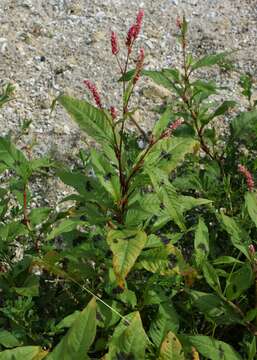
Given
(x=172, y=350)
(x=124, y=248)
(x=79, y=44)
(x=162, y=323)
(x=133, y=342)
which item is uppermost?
(x=79, y=44)

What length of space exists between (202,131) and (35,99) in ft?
4.81

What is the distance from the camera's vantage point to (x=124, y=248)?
2635mm

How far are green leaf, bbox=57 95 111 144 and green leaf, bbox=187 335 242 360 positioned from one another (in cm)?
107

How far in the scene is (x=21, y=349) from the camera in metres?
2.23

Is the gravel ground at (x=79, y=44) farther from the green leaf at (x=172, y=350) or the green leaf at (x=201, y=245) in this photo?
the green leaf at (x=172, y=350)

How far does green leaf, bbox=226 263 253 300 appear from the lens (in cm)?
290

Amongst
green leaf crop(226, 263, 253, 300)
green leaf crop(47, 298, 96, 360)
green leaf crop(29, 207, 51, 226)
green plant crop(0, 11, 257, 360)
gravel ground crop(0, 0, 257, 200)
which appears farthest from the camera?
gravel ground crop(0, 0, 257, 200)

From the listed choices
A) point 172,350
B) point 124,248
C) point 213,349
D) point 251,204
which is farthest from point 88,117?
point 213,349

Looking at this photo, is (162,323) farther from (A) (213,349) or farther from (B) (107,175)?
(B) (107,175)

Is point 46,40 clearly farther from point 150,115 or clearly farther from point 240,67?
point 240,67

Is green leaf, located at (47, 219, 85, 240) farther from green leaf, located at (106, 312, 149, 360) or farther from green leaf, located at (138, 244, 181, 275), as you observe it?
green leaf, located at (106, 312, 149, 360)

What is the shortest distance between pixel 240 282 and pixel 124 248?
66cm

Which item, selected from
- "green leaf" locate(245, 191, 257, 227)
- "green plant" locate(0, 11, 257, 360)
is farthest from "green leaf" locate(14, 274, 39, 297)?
"green leaf" locate(245, 191, 257, 227)

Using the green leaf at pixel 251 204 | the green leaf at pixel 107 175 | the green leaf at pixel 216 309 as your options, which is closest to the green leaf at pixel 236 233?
the green leaf at pixel 251 204
